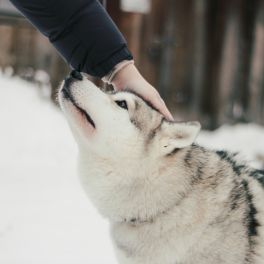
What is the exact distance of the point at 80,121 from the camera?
8.64ft

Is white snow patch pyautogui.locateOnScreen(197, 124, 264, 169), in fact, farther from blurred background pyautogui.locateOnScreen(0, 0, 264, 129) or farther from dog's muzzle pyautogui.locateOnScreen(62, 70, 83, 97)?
dog's muzzle pyautogui.locateOnScreen(62, 70, 83, 97)

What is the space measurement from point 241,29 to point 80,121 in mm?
5980

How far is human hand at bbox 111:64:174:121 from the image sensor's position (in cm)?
284

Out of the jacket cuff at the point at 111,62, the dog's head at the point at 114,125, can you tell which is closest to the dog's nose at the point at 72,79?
the dog's head at the point at 114,125

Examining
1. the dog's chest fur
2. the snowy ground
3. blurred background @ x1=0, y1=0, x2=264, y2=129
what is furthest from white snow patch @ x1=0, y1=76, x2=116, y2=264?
the dog's chest fur

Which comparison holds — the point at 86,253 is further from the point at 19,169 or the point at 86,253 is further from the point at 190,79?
the point at 190,79

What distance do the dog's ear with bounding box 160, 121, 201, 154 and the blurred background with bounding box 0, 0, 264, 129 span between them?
208 inches

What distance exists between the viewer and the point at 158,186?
2.56 meters

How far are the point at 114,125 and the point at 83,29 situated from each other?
1.90 ft

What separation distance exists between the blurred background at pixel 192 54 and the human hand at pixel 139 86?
4.95m

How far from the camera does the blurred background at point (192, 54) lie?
7.83 metres

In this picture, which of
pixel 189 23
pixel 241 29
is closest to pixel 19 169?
pixel 189 23

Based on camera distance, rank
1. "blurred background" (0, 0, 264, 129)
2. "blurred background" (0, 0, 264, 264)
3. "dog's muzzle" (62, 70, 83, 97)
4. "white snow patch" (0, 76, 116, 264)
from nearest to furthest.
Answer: "dog's muzzle" (62, 70, 83, 97), "white snow patch" (0, 76, 116, 264), "blurred background" (0, 0, 264, 264), "blurred background" (0, 0, 264, 129)

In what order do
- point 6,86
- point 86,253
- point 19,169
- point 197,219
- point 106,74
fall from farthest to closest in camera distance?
point 6,86, point 19,169, point 86,253, point 106,74, point 197,219
